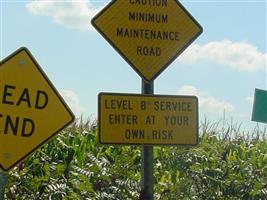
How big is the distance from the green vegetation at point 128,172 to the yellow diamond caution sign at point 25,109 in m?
1.63

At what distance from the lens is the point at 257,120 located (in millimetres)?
7406

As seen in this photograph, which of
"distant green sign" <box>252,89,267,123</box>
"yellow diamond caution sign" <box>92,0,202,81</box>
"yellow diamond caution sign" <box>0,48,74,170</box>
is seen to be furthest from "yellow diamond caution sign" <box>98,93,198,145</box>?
"distant green sign" <box>252,89,267,123</box>

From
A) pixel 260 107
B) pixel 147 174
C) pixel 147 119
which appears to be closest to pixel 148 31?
pixel 147 119

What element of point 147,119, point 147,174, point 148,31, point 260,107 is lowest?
point 147,174

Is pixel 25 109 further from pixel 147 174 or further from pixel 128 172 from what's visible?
pixel 128 172

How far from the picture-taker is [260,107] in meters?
7.45

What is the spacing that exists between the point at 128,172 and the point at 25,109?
2278 millimetres

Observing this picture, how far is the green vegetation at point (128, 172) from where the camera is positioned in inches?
301

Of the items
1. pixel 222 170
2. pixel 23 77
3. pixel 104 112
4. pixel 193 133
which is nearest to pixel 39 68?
pixel 23 77

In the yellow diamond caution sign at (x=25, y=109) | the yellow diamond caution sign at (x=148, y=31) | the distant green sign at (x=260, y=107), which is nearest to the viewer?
the yellow diamond caution sign at (x=25, y=109)

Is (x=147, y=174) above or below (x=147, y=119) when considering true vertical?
below

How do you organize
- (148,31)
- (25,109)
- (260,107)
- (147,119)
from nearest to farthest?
1. (25,109)
2. (147,119)
3. (148,31)
4. (260,107)

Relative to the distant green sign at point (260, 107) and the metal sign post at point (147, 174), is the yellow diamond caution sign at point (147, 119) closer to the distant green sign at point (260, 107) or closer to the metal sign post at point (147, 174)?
the metal sign post at point (147, 174)

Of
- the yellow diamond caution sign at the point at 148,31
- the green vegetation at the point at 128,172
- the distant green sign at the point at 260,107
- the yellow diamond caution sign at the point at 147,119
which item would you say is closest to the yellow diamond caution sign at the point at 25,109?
the yellow diamond caution sign at the point at 147,119
